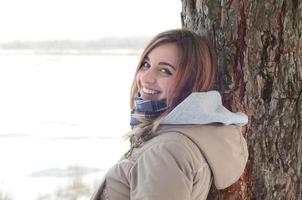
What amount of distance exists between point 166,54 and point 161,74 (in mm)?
71

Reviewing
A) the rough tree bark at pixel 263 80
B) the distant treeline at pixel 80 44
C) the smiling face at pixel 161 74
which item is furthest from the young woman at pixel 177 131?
the distant treeline at pixel 80 44

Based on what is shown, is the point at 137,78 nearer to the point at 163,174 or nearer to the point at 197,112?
the point at 197,112

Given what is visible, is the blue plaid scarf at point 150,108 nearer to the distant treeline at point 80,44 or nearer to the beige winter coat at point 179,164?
the beige winter coat at point 179,164

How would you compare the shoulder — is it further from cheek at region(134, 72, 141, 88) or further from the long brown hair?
cheek at region(134, 72, 141, 88)

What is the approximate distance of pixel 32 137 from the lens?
6883 mm

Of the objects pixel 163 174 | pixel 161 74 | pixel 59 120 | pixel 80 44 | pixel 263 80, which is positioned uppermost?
pixel 161 74

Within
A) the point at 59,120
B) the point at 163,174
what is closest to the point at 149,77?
the point at 163,174

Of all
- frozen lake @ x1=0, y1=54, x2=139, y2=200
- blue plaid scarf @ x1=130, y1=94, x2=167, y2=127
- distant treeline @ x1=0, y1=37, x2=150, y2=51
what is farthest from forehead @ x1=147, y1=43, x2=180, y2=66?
distant treeline @ x1=0, y1=37, x2=150, y2=51

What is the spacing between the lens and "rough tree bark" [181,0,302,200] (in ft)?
7.53

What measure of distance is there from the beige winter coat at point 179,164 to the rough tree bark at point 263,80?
0.23m

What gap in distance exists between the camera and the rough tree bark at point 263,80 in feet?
7.53

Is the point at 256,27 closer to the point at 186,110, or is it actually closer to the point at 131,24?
the point at 186,110

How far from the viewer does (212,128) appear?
80.2 inches

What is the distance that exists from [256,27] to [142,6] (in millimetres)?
8094
